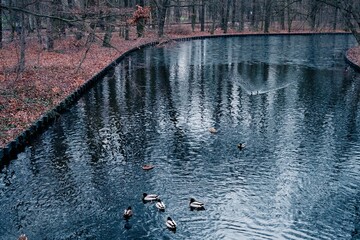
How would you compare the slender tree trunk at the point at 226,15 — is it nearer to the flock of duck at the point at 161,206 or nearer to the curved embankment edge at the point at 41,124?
the curved embankment edge at the point at 41,124

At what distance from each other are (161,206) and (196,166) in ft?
9.79

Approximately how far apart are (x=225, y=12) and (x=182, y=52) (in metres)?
25.5

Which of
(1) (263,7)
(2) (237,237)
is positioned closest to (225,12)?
(1) (263,7)

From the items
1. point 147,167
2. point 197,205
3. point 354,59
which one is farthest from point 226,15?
point 197,205

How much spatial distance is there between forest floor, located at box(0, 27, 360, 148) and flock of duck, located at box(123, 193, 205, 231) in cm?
395

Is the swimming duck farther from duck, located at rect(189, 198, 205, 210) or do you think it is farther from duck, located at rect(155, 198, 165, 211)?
duck, located at rect(155, 198, 165, 211)

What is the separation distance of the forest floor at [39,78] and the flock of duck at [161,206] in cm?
395

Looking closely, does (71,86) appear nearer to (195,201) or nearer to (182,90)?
(182,90)

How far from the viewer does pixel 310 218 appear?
9.58 m

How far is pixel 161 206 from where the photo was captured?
9.85 m

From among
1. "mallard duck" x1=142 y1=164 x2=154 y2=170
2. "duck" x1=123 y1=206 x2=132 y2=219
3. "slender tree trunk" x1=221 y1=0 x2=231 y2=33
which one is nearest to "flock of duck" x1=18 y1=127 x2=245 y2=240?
"duck" x1=123 y1=206 x2=132 y2=219

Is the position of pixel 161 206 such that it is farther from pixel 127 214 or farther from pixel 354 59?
pixel 354 59

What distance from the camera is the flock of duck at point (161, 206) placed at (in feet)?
29.9

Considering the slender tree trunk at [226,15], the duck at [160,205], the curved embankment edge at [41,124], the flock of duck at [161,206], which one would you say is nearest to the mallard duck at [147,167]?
the flock of duck at [161,206]
